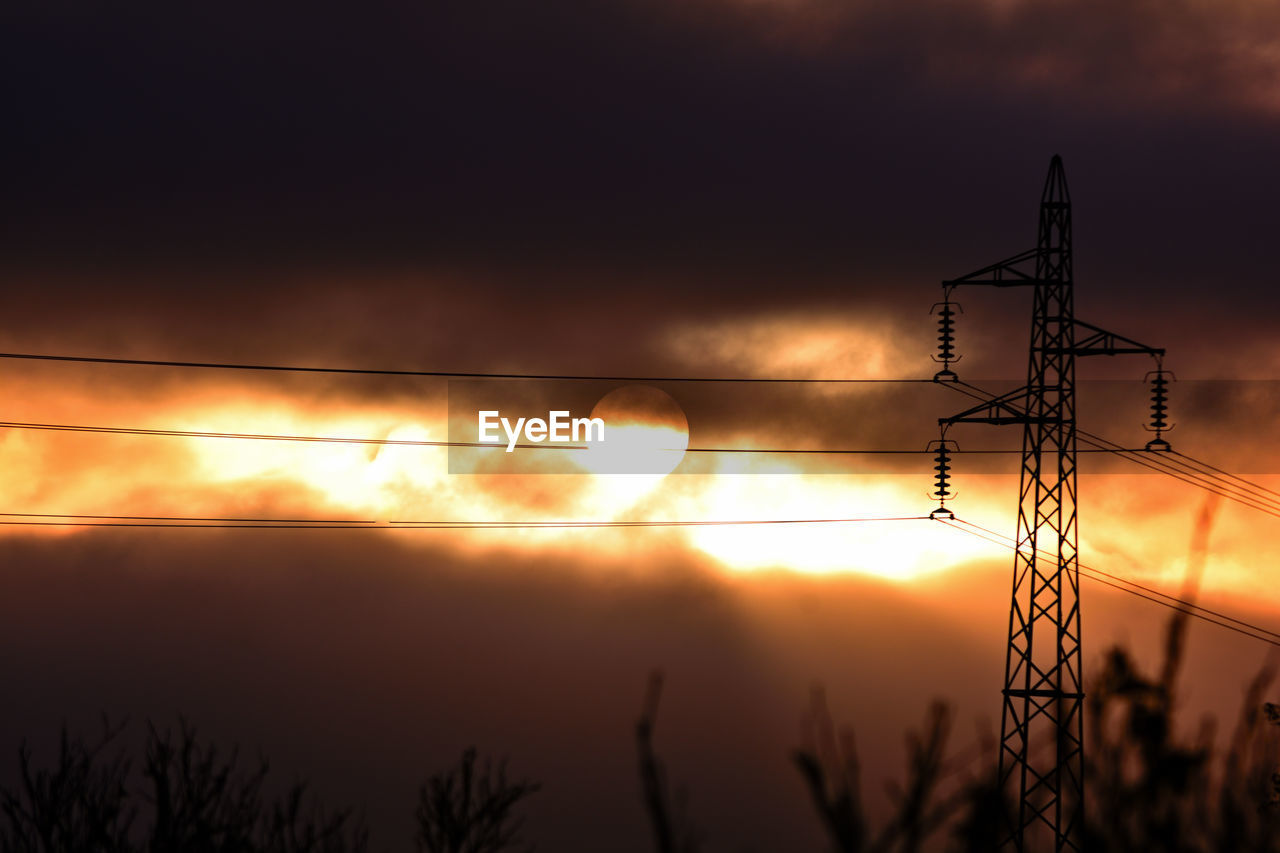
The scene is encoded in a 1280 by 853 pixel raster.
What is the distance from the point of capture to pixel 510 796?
41.8 meters

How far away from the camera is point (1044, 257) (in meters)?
35.0

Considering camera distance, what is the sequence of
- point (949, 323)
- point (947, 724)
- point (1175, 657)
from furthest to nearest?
point (949, 323) < point (1175, 657) < point (947, 724)

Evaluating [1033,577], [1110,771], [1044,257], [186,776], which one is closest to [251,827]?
[186,776]

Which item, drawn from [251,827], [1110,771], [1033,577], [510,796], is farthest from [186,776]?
[1110,771]

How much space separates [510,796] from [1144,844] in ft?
117

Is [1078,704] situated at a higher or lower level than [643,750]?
lower

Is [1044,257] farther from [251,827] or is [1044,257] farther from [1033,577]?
[251,827]

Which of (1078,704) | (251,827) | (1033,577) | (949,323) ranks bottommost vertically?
(251,827)

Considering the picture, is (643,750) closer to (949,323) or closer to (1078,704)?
(1078,704)

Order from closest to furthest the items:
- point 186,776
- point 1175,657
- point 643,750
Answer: point 643,750
point 1175,657
point 186,776

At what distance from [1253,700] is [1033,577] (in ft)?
88.3

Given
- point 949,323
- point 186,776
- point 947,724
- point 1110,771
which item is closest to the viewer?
point 947,724

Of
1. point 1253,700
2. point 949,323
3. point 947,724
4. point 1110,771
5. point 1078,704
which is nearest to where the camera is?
point 947,724

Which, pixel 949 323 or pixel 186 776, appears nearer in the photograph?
pixel 949 323
